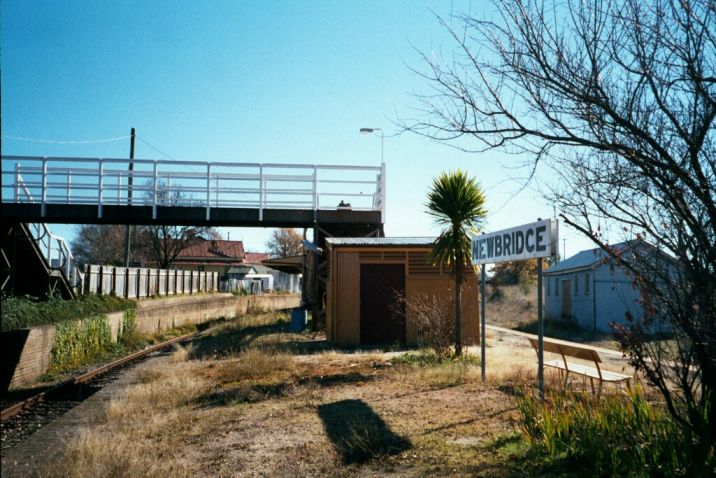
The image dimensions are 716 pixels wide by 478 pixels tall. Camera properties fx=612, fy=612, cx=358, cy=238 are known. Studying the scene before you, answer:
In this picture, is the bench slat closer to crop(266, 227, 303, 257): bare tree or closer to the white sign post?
the white sign post

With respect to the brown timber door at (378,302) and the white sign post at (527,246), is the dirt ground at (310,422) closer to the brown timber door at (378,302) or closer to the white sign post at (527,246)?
the white sign post at (527,246)

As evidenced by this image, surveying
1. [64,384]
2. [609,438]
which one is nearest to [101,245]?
[64,384]

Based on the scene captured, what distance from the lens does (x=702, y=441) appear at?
476 centimetres

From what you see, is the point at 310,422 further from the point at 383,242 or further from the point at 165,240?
the point at 165,240

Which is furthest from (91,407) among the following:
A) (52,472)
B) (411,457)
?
(411,457)

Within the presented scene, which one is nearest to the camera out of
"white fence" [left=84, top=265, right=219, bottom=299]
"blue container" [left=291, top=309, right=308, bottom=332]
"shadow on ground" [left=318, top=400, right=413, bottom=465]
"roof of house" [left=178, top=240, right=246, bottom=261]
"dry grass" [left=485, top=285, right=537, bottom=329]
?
"shadow on ground" [left=318, top=400, right=413, bottom=465]

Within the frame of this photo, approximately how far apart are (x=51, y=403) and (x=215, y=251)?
59.8 meters

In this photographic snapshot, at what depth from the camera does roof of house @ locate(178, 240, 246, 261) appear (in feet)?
224

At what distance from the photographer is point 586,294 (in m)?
28.2

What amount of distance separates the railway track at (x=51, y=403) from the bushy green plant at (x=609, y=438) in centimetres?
700

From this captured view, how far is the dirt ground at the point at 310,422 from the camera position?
591 centimetres

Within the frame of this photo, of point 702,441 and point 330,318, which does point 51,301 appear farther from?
point 702,441

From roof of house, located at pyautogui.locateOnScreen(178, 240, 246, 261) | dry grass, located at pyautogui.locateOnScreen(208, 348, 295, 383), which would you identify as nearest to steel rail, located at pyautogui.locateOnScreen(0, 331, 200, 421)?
dry grass, located at pyautogui.locateOnScreen(208, 348, 295, 383)

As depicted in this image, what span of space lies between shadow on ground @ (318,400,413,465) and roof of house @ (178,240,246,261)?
59.0 meters
